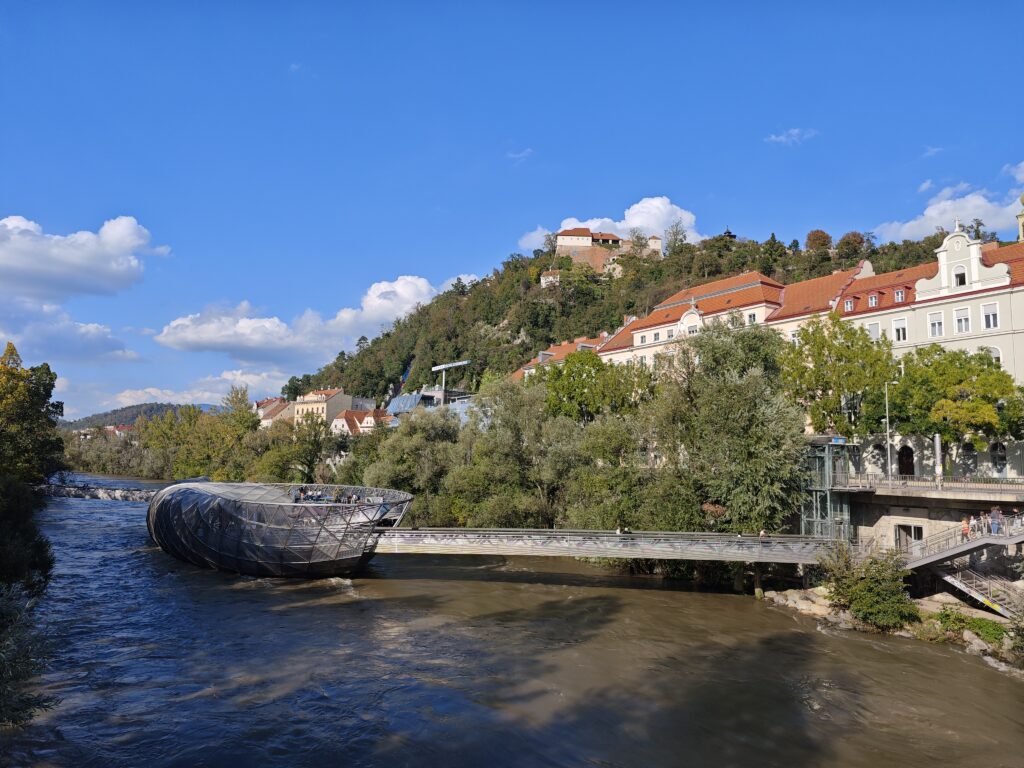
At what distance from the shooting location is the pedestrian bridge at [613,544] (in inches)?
936

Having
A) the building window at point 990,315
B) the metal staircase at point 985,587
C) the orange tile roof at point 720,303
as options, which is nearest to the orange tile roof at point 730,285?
the orange tile roof at point 720,303

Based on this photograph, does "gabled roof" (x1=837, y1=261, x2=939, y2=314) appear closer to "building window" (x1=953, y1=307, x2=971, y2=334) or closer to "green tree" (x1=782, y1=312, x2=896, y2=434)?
"building window" (x1=953, y1=307, x2=971, y2=334)

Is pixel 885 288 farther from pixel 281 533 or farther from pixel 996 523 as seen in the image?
pixel 281 533

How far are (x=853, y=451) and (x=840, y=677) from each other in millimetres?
20861

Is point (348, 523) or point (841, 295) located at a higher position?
point (841, 295)

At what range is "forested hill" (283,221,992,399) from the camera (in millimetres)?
89875

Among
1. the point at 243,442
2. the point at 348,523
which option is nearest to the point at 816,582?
the point at 348,523

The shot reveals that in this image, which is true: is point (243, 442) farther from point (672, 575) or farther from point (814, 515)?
point (814, 515)

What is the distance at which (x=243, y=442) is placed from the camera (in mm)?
66375

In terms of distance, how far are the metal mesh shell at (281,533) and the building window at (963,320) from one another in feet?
99.5

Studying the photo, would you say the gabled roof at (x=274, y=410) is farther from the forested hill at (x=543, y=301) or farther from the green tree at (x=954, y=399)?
the green tree at (x=954, y=399)

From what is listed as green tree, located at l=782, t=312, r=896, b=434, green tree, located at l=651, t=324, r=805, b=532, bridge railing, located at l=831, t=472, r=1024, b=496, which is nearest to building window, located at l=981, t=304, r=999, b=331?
green tree, located at l=782, t=312, r=896, b=434

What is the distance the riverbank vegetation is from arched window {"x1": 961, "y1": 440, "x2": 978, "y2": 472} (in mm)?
36391

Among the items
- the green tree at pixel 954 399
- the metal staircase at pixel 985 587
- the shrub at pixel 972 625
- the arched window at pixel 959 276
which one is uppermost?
the arched window at pixel 959 276
